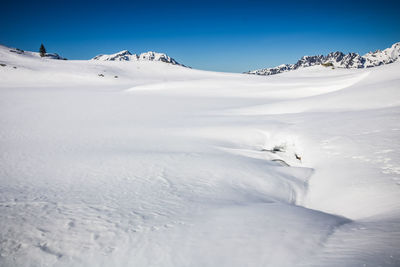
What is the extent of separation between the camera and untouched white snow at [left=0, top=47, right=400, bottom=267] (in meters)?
2.89

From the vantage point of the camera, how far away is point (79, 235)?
3.22 m

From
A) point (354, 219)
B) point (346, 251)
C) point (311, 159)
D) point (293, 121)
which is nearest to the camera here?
point (346, 251)

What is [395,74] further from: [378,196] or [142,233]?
[142,233]

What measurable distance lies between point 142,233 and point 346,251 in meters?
2.82

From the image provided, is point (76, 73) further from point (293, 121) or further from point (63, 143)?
point (293, 121)

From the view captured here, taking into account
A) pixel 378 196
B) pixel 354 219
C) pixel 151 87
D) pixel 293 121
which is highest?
pixel 151 87

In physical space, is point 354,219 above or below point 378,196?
below

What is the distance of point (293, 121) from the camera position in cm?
998

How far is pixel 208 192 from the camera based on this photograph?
16.1 ft

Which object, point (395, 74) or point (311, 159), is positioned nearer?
point (311, 159)

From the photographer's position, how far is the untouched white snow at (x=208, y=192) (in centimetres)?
289

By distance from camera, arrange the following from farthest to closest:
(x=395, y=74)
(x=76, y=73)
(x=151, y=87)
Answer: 1. (x=76, y=73)
2. (x=151, y=87)
3. (x=395, y=74)

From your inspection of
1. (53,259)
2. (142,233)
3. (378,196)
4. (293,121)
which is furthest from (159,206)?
(293,121)

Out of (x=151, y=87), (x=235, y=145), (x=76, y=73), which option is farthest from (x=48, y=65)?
(x=235, y=145)
